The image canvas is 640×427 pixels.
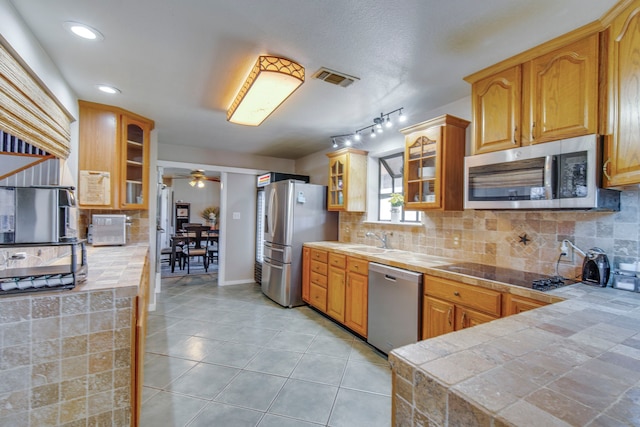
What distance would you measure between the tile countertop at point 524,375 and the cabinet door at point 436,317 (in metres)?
1.04

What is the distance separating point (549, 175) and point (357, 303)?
1981mm

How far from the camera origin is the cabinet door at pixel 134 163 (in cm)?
310

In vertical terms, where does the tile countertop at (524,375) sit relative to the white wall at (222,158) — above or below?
below

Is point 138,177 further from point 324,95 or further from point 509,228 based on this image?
point 509,228

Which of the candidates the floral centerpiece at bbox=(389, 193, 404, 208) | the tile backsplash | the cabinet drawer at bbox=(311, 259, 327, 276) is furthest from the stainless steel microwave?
the cabinet drawer at bbox=(311, 259, 327, 276)

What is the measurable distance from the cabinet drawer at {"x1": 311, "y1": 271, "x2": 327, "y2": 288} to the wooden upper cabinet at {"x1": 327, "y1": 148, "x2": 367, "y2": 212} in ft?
3.01

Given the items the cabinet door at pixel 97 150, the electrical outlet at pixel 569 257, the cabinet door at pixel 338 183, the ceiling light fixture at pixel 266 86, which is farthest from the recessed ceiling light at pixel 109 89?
the electrical outlet at pixel 569 257

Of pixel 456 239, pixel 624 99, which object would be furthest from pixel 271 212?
pixel 624 99

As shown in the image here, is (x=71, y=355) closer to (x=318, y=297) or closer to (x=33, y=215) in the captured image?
(x=33, y=215)

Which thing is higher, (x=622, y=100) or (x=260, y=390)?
(x=622, y=100)

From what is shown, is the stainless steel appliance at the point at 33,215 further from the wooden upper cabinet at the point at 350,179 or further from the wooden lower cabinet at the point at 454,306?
the wooden upper cabinet at the point at 350,179

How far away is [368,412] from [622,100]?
7.38ft

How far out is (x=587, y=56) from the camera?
1.60m

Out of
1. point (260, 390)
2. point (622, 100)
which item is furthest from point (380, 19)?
point (260, 390)
